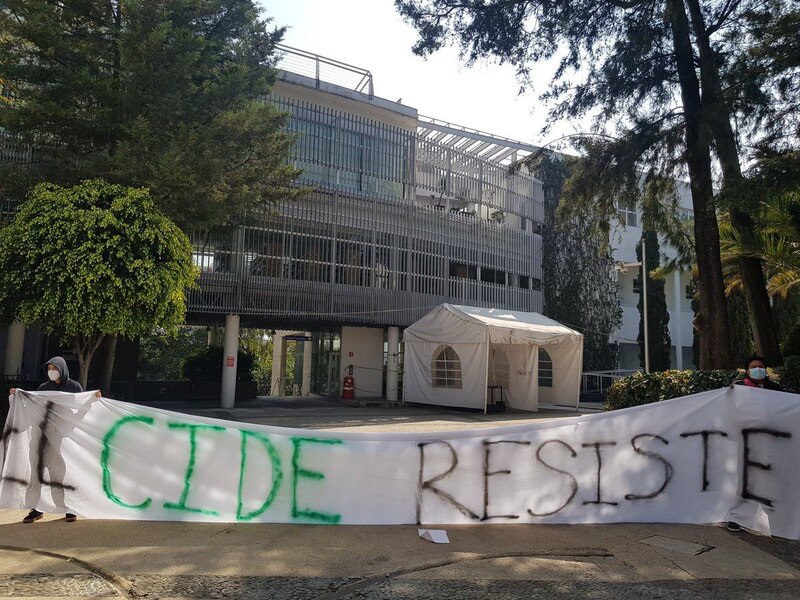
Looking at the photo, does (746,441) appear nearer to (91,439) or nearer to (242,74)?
(91,439)

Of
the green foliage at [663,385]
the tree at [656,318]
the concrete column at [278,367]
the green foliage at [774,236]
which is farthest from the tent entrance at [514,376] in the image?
the concrete column at [278,367]

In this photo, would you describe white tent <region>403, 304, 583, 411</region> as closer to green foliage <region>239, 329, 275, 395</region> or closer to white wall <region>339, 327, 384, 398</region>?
white wall <region>339, 327, 384, 398</region>

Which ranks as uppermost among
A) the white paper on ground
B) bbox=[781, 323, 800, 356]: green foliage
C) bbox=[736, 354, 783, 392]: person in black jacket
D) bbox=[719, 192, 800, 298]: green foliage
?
bbox=[719, 192, 800, 298]: green foliage

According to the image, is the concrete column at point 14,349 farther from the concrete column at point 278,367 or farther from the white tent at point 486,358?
the concrete column at point 278,367

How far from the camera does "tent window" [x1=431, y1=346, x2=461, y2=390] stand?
20234 millimetres

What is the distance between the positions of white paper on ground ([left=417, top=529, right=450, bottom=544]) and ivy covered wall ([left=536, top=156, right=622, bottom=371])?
2730cm

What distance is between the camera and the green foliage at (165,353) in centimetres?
3731

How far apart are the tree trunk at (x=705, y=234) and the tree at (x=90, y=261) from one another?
1042 centimetres

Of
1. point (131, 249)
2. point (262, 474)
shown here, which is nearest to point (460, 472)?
point (262, 474)

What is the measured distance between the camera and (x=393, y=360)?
80.0 feet

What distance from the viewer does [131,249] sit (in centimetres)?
1084

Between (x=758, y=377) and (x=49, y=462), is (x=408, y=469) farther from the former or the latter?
(x=758, y=377)

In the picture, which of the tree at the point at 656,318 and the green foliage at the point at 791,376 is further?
the tree at the point at 656,318

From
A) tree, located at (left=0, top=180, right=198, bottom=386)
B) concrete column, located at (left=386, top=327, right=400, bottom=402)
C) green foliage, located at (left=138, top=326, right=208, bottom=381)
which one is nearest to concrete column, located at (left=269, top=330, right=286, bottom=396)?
green foliage, located at (left=138, top=326, right=208, bottom=381)
